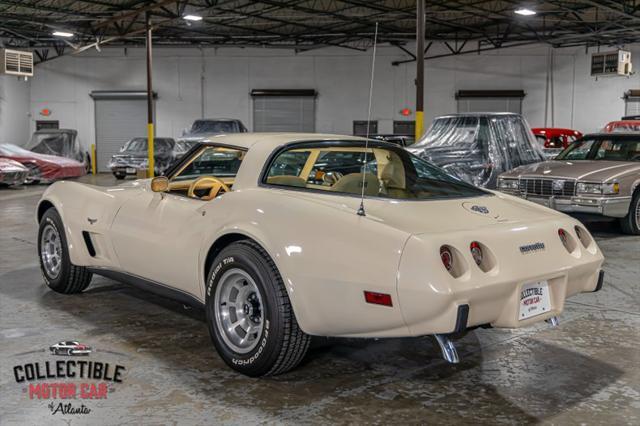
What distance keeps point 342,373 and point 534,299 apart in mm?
1092

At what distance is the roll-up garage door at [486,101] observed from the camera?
24.0 meters

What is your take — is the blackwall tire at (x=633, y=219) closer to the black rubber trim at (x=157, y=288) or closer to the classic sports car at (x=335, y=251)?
the classic sports car at (x=335, y=251)

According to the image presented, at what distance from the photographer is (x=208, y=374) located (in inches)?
143

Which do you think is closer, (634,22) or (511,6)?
(511,6)

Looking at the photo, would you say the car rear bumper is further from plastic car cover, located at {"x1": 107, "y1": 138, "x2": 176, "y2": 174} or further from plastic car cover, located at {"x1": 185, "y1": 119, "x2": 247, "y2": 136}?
plastic car cover, located at {"x1": 107, "y1": 138, "x2": 176, "y2": 174}

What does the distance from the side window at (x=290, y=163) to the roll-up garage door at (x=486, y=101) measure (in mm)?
20482

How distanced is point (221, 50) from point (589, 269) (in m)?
23.0

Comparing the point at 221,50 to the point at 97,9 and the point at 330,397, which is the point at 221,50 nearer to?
the point at 97,9

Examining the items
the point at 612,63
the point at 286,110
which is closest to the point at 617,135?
the point at 612,63

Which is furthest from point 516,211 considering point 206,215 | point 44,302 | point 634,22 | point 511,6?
point 634,22

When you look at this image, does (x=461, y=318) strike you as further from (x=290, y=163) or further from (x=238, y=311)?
(x=290, y=163)

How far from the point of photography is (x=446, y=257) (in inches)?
121

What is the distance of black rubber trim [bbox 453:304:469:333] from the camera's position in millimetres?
2947

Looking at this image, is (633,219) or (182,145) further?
(182,145)
